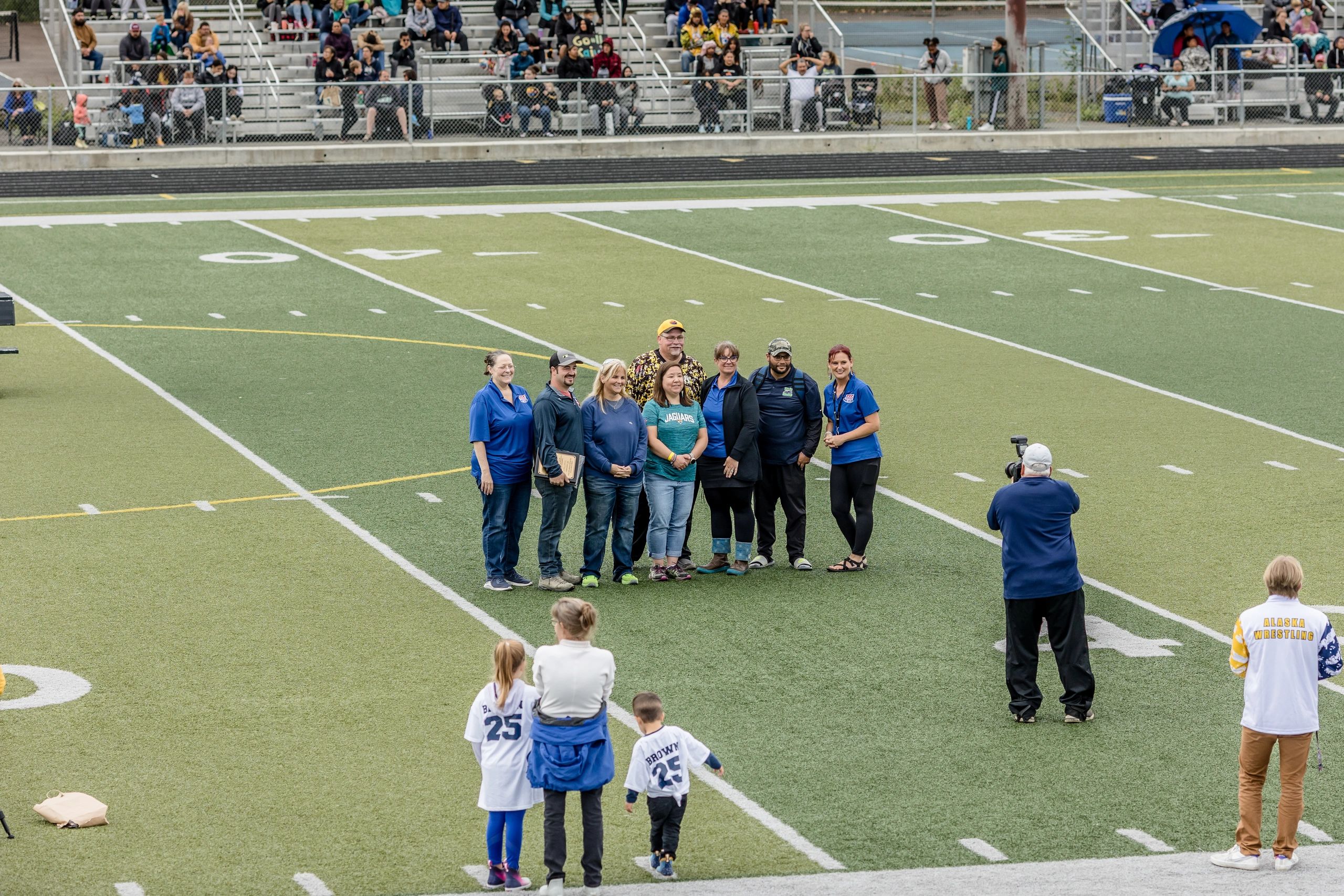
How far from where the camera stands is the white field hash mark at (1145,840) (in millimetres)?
10391

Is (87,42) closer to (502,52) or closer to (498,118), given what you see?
(502,52)

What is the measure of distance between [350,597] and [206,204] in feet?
77.8

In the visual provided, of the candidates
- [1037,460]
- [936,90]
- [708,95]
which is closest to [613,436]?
[1037,460]

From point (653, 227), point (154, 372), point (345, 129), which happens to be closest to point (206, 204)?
point (345, 129)

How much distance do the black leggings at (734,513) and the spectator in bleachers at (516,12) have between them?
31.5 metres

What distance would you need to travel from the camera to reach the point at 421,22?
4541 centimetres

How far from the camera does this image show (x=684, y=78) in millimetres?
43656

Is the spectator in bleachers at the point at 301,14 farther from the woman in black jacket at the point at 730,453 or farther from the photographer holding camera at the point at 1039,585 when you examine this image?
the photographer holding camera at the point at 1039,585

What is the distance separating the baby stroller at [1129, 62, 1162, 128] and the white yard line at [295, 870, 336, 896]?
3865 cm

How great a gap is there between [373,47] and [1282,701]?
3548 centimetres

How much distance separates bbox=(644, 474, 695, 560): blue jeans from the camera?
15.2m

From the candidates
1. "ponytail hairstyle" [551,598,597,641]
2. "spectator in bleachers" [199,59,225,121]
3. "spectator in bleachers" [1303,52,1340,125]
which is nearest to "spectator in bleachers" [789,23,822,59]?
"spectator in bleachers" [1303,52,1340,125]

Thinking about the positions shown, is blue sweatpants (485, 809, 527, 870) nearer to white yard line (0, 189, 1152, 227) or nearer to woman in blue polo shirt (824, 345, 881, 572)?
woman in blue polo shirt (824, 345, 881, 572)

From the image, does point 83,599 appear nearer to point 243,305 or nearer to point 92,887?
point 92,887
